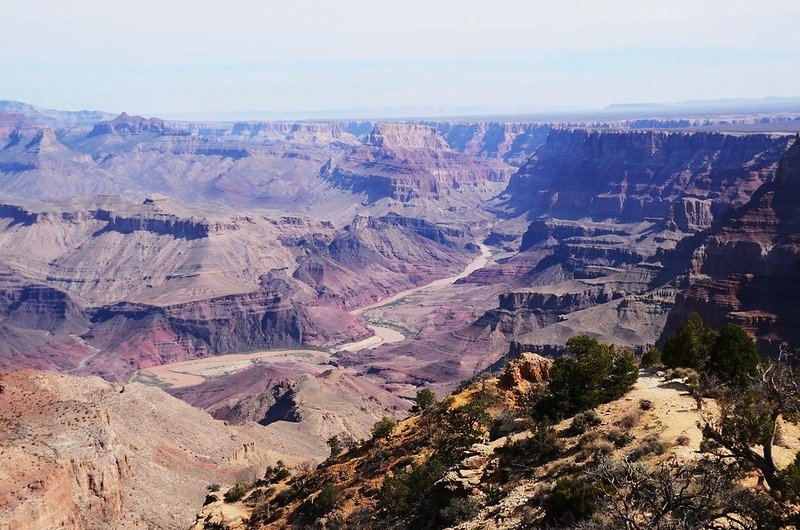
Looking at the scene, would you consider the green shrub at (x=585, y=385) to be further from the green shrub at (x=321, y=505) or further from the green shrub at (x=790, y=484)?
the green shrub at (x=790, y=484)

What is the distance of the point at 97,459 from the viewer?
196 ft

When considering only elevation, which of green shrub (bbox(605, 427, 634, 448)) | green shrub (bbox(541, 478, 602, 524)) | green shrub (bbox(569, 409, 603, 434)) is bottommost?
green shrub (bbox(569, 409, 603, 434))

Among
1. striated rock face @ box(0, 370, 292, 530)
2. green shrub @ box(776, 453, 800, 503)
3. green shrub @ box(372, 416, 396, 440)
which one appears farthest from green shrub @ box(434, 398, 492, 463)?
striated rock face @ box(0, 370, 292, 530)

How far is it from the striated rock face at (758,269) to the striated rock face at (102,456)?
214ft

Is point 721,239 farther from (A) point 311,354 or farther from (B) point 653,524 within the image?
(B) point 653,524

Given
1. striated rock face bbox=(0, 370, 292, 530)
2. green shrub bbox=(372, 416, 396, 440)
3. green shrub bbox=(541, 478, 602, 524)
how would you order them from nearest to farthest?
green shrub bbox=(541, 478, 602, 524), green shrub bbox=(372, 416, 396, 440), striated rock face bbox=(0, 370, 292, 530)

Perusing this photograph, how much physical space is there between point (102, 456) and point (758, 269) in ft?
374

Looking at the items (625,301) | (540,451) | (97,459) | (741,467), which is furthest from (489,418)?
(625,301)

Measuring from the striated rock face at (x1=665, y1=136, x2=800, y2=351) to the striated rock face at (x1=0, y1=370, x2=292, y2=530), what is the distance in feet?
214

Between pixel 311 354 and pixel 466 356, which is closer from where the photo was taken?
pixel 466 356

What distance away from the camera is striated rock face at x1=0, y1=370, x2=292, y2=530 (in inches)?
2167

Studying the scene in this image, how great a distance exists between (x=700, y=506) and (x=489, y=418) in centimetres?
1834

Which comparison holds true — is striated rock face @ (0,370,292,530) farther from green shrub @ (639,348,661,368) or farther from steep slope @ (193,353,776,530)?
green shrub @ (639,348,661,368)

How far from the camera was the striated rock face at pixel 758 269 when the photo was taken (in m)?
100
